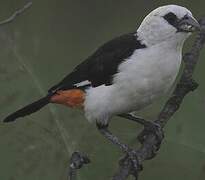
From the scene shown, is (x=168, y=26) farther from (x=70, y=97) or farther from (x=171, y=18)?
(x=70, y=97)

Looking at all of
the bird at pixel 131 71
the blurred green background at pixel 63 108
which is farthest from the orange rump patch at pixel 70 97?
the blurred green background at pixel 63 108

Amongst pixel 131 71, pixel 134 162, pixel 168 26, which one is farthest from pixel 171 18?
pixel 134 162

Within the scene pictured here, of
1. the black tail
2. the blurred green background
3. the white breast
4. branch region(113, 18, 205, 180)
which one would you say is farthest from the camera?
the blurred green background

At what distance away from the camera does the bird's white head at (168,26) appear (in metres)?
1.02

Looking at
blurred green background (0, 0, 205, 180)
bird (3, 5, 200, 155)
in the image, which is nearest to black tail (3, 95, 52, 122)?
bird (3, 5, 200, 155)

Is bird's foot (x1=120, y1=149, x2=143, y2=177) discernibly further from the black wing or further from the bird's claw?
the black wing

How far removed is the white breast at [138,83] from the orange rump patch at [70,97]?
0.7 inches

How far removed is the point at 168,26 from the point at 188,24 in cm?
5

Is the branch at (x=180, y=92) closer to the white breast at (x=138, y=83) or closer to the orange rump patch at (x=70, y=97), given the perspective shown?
the white breast at (x=138, y=83)

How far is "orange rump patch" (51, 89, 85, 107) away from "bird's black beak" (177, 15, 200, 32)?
0.23 metres

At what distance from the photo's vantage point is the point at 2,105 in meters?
1.87

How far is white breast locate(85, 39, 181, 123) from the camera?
3.50 feet

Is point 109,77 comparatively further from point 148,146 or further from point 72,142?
point 72,142

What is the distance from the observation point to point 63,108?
1.90 m
